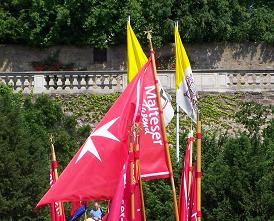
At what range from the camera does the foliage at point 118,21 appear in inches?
1281

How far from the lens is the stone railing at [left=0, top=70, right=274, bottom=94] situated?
24938 mm

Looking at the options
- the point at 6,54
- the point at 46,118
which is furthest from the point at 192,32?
the point at 46,118

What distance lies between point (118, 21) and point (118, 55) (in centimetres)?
219

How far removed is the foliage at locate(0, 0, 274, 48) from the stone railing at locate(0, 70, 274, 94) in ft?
23.9

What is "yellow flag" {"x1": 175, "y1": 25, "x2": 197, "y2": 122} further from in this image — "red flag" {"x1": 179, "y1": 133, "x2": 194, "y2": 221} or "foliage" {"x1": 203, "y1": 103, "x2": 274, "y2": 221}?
"red flag" {"x1": 179, "y1": 133, "x2": 194, "y2": 221}

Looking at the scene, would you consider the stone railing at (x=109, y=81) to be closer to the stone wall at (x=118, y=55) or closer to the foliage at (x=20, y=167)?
the foliage at (x=20, y=167)

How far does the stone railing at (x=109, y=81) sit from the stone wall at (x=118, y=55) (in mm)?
8815

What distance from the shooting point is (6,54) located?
3459cm

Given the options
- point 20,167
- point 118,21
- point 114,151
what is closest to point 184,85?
point 20,167

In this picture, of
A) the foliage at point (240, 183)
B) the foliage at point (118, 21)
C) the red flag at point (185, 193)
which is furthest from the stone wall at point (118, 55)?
the red flag at point (185, 193)

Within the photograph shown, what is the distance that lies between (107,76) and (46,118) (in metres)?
3.30

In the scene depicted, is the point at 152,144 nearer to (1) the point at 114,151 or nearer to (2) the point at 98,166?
(1) the point at 114,151

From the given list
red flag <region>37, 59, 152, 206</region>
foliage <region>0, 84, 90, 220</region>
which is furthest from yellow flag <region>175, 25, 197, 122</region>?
red flag <region>37, 59, 152, 206</region>

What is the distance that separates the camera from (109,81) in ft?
82.7
